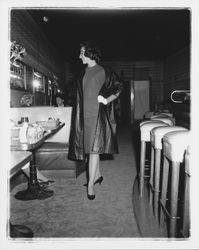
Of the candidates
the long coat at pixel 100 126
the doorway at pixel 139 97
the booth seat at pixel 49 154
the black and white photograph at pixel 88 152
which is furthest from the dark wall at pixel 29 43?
the doorway at pixel 139 97

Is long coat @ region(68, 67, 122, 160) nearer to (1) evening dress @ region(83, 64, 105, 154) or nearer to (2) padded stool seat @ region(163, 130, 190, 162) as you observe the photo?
(1) evening dress @ region(83, 64, 105, 154)

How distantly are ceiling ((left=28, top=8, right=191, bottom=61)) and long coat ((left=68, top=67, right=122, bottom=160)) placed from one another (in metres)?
2.51

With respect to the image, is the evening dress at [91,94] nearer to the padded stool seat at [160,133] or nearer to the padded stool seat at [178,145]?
the padded stool seat at [160,133]

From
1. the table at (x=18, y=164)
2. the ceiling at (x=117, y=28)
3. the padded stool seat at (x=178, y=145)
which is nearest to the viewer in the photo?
the table at (x=18, y=164)

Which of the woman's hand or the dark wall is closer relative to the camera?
the woman's hand

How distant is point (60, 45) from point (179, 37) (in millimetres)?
4233

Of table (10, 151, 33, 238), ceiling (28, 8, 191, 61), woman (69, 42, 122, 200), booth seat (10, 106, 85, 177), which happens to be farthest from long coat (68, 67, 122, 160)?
ceiling (28, 8, 191, 61)

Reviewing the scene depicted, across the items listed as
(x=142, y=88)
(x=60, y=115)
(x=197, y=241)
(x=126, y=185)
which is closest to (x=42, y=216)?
(x=126, y=185)

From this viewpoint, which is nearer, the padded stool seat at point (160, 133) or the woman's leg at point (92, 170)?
the padded stool seat at point (160, 133)

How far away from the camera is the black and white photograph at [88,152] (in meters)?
1.45

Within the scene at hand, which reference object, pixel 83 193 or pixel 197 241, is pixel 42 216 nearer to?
pixel 83 193

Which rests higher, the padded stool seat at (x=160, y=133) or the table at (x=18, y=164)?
the padded stool seat at (x=160, y=133)

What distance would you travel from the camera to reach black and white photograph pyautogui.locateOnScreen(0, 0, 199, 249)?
145 centimetres

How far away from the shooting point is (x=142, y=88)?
1321 centimetres
